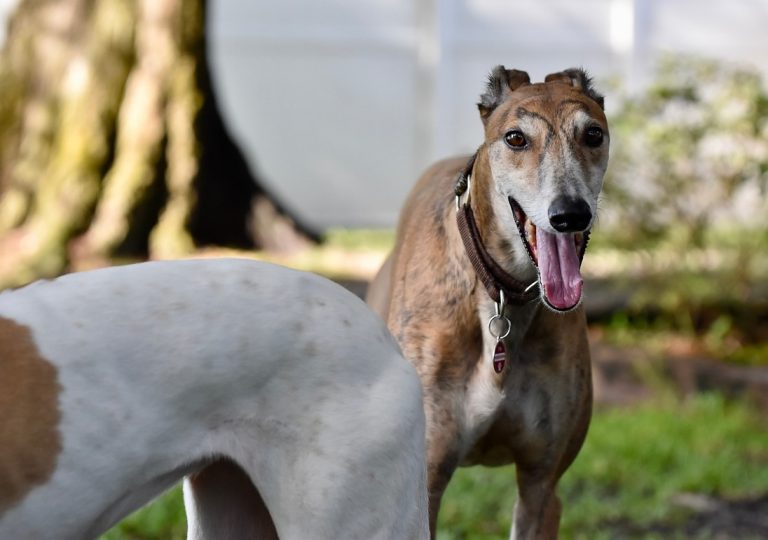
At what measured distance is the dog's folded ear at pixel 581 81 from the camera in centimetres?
379

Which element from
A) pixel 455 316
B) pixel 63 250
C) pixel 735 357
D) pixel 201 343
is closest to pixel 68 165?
pixel 63 250

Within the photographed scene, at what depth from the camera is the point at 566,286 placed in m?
3.39

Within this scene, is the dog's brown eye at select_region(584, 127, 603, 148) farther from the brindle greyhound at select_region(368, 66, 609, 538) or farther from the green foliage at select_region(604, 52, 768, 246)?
the green foliage at select_region(604, 52, 768, 246)

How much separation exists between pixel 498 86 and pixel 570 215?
69cm

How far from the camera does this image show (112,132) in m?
9.09

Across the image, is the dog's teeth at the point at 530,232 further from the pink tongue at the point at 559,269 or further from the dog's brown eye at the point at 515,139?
the dog's brown eye at the point at 515,139

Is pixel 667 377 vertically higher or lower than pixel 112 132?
lower

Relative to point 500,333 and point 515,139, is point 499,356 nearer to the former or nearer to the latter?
point 500,333

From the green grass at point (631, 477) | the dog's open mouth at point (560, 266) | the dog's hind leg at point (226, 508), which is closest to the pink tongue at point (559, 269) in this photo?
the dog's open mouth at point (560, 266)

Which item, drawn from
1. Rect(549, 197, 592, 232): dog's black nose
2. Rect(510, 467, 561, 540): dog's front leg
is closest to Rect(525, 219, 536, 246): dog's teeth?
Rect(549, 197, 592, 232): dog's black nose

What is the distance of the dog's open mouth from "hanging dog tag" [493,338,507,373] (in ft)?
0.90

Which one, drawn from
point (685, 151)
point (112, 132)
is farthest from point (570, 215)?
point (112, 132)

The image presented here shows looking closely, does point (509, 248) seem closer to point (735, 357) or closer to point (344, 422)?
point (344, 422)

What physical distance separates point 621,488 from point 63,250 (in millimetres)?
4236
